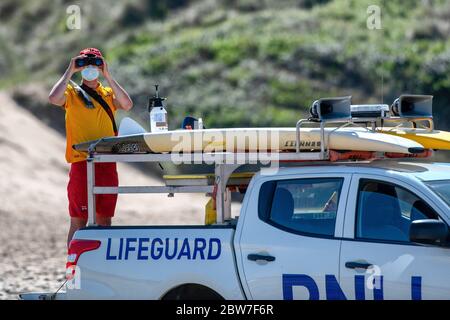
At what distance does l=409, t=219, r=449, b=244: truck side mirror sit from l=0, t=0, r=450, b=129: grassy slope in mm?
19503

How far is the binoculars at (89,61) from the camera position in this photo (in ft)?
29.0

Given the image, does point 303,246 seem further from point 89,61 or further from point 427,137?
point 89,61

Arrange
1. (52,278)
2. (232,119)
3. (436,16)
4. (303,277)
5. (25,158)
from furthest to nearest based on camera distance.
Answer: (436,16) → (232,119) → (25,158) → (52,278) → (303,277)

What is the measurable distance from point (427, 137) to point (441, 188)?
55 cm

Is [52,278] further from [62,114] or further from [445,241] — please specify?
[62,114]

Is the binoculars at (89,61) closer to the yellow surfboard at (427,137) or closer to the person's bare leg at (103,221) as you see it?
the person's bare leg at (103,221)

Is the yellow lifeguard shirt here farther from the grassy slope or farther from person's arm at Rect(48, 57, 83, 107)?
the grassy slope

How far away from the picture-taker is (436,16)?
109 ft

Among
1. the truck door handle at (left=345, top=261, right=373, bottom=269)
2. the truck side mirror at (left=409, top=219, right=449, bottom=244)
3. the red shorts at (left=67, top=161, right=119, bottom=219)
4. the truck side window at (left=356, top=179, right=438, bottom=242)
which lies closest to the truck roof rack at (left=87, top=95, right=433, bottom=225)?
the truck side window at (left=356, top=179, right=438, bottom=242)

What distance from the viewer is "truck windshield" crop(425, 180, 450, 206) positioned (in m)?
7.06

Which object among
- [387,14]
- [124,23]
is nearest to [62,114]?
[124,23]

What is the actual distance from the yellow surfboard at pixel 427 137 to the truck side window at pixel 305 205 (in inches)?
28.6

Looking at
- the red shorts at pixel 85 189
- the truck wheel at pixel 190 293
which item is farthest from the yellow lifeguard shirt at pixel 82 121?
the truck wheel at pixel 190 293
